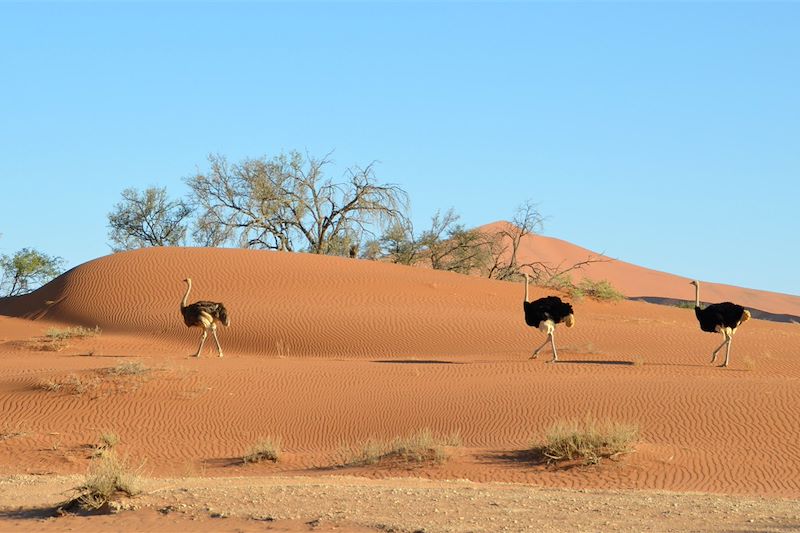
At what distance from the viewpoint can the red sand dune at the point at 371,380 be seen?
Result: 55.5 feet

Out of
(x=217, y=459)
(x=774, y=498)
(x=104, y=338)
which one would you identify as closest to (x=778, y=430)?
(x=774, y=498)

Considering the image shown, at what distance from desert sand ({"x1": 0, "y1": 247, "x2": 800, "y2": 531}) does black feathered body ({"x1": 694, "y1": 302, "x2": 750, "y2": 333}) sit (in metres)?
1.07

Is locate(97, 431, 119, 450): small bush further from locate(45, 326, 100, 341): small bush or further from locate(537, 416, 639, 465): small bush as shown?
locate(45, 326, 100, 341): small bush

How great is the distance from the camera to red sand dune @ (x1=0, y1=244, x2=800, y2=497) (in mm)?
16906

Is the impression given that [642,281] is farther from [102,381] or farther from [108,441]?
[108,441]

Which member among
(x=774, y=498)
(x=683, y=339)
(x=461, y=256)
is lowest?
(x=774, y=498)

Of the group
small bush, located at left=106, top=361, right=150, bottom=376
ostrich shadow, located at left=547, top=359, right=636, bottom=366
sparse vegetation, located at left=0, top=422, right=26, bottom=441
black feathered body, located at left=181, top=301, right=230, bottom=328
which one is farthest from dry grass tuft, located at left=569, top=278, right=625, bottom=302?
sparse vegetation, located at left=0, top=422, right=26, bottom=441

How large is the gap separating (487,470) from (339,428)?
4.95 meters

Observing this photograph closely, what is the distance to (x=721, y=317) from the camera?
23.2 meters

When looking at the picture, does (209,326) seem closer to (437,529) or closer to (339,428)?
(339,428)

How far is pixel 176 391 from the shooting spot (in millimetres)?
21859

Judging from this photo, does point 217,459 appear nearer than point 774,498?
No

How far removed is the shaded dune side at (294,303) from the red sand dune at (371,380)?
0.09 meters

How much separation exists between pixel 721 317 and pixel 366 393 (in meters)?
7.70
